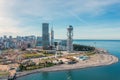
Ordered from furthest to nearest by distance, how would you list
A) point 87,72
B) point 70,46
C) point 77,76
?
point 70,46 < point 87,72 < point 77,76

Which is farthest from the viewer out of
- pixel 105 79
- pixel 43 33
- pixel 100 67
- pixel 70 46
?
pixel 43 33

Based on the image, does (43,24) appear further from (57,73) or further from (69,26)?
(57,73)

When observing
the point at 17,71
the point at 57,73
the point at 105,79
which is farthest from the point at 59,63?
the point at 105,79

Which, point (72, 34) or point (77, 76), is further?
point (72, 34)

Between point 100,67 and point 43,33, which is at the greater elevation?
point 43,33

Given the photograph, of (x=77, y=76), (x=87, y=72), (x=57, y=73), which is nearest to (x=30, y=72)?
(x=57, y=73)

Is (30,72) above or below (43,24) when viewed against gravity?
below

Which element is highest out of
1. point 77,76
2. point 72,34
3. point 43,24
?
point 43,24

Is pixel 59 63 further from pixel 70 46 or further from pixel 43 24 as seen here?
pixel 43 24

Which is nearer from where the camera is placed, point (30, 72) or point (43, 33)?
point (30, 72)
